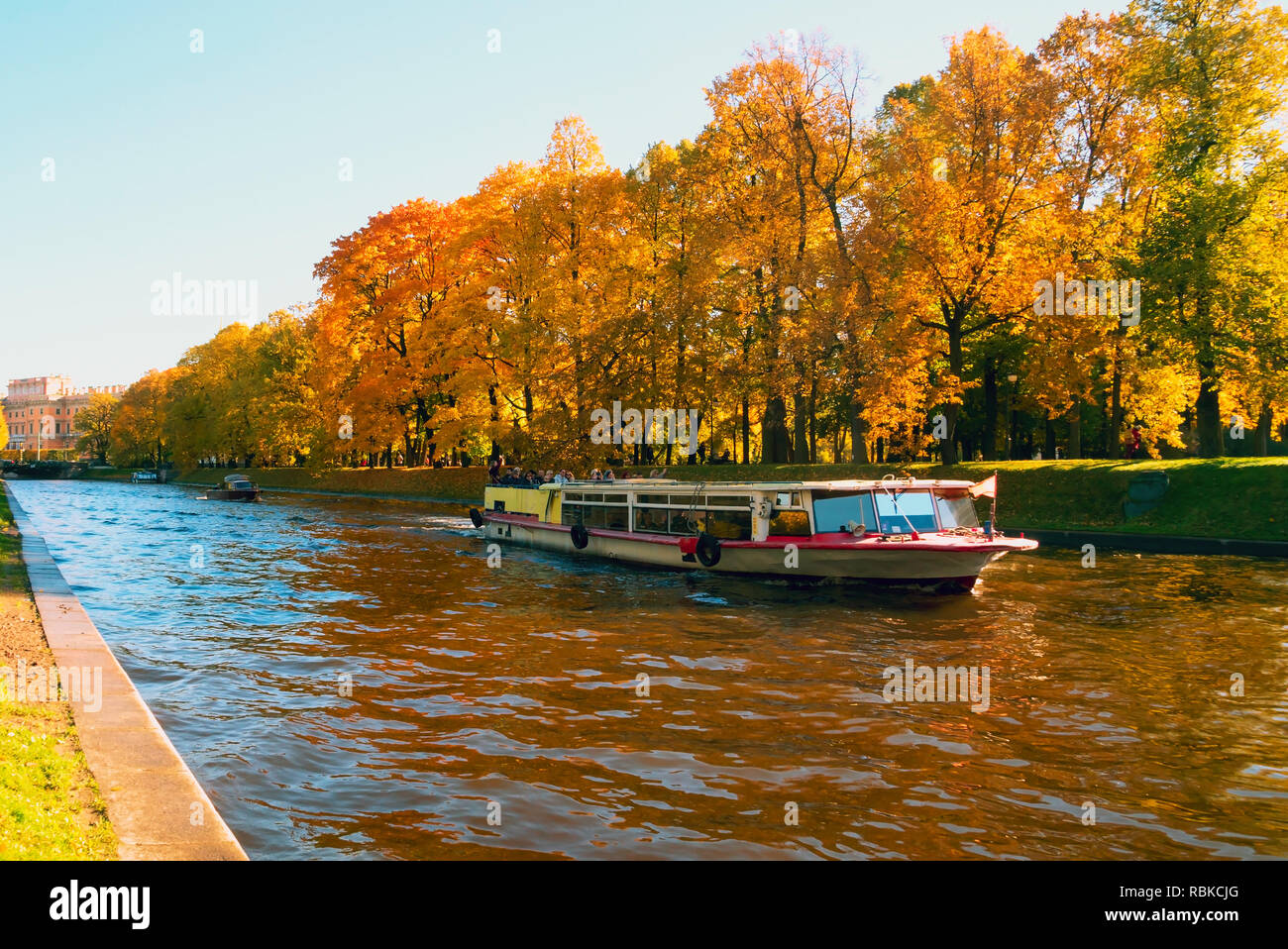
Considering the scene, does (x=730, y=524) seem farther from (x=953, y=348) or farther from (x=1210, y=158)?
(x=1210, y=158)

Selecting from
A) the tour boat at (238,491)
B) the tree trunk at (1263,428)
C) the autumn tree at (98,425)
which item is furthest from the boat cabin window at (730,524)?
the autumn tree at (98,425)

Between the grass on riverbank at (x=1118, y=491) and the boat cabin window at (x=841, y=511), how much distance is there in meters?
12.0

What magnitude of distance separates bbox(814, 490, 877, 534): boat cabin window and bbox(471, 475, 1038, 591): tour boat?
0.08 feet

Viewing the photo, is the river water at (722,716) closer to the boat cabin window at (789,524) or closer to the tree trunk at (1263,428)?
the boat cabin window at (789,524)

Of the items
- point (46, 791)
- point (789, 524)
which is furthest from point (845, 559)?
point (46, 791)

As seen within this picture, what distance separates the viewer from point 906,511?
1983 centimetres

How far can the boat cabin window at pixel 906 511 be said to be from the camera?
1956cm

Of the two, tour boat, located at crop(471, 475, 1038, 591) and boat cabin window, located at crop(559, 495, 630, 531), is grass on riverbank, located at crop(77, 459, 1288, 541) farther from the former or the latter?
boat cabin window, located at crop(559, 495, 630, 531)

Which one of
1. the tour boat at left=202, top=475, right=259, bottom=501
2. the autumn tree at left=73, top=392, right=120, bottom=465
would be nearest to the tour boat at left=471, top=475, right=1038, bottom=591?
the tour boat at left=202, top=475, right=259, bottom=501

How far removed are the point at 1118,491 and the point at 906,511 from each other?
1296cm

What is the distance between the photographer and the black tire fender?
2216 centimetres

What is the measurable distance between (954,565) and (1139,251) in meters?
19.1
